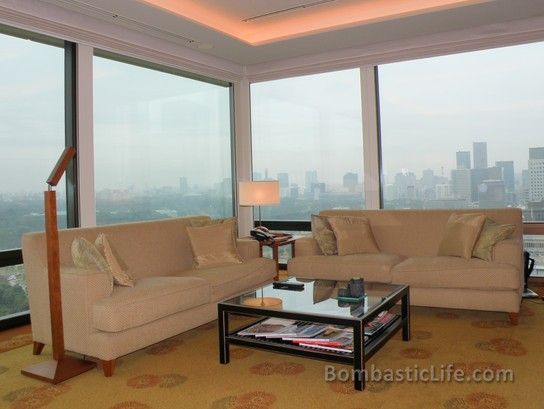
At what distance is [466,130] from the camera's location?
5.54 metres

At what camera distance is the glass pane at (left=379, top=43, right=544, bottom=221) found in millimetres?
5242

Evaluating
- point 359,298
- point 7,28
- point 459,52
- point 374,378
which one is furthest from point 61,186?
point 459,52

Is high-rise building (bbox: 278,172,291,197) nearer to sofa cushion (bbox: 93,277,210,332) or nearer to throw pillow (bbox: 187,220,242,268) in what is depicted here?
throw pillow (bbox: 187,220,242,268)

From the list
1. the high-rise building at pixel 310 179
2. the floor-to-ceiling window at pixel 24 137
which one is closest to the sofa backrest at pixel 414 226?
the high-rise building at pixel 310 179

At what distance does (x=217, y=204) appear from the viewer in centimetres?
659

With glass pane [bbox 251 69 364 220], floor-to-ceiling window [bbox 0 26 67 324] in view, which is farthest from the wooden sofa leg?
glass pane [bbox 251 69 364 220]

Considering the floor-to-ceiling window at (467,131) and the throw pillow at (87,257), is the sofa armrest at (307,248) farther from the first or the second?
the throw pillow at (87,257)

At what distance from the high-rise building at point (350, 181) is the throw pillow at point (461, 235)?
6.41 feet

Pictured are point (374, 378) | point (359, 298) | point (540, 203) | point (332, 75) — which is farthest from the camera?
point (332, 75)

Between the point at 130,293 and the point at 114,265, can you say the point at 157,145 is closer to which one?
the point at 114,265

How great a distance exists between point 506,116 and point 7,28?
16.2ft

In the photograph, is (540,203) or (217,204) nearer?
(540,203)

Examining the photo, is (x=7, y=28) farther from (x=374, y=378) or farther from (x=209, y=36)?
(x=374, y=378)

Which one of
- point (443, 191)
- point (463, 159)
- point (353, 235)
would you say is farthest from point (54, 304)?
point (463, 159)
